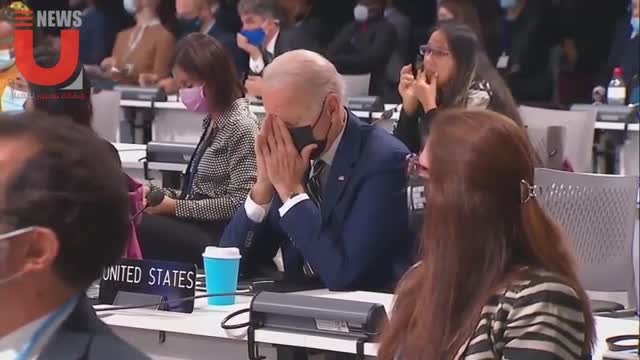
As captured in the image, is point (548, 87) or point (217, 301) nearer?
point (217, 301)

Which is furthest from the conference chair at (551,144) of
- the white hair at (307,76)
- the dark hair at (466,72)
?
the white hair at (307,76)

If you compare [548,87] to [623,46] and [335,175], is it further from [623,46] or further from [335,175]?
[335,175]

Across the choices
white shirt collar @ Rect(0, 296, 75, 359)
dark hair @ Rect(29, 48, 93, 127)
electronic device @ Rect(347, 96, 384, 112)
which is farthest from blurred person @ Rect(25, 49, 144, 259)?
electronic device @ Rect(347, 96, 384, 112)

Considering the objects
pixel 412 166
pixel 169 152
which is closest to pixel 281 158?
pixel 412 166

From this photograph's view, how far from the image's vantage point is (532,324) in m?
1.85

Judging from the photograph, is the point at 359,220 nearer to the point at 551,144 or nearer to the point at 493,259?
the point at 493,259

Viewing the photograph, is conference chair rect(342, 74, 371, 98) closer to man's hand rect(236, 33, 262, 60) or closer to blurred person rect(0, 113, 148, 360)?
man's hand rect(236, 33, 262, 60)

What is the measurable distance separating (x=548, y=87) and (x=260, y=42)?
211 cm

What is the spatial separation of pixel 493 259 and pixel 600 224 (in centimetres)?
178

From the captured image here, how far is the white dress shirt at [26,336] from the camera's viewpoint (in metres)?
1.36

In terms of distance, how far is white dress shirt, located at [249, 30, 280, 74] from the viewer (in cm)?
739

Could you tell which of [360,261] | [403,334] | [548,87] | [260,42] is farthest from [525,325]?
[548,87]

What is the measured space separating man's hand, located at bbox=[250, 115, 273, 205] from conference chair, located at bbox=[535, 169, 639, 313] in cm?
89

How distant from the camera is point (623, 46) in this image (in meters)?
7.99
